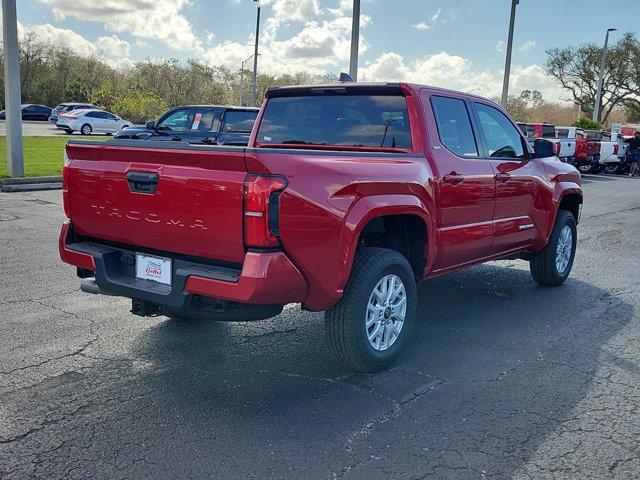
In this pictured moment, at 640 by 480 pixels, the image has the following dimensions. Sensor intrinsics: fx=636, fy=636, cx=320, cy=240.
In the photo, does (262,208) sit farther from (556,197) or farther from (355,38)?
(355,38)

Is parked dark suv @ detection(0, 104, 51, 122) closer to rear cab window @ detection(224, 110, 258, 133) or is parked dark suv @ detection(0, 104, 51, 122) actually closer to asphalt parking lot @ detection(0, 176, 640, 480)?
rear cab window @ detection(224, 110, 258, 133)

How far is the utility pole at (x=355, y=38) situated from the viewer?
14633mm

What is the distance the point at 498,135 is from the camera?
5.77 m

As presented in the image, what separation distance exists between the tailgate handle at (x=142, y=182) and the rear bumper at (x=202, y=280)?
42cm

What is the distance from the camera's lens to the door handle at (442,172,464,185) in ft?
15.6

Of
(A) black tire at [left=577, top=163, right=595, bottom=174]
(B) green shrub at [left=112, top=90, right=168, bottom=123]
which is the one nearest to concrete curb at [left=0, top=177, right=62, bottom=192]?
(A) black tire at [left=577, top=163, right=595, bottom=174]

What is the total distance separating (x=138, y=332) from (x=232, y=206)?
6.36 ft

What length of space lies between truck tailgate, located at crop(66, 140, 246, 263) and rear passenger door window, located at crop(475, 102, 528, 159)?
287 centimetres

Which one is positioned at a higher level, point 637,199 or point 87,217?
point 87,217

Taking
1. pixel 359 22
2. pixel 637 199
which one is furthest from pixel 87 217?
pixel 637 199

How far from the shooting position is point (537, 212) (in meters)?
6.14

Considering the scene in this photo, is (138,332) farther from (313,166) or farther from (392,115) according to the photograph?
(392,115)

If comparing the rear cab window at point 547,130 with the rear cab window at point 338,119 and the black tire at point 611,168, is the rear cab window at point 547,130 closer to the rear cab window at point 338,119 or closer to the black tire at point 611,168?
the black tire at point 611,168

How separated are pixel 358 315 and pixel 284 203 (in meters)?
0.95
